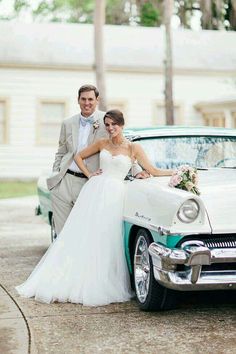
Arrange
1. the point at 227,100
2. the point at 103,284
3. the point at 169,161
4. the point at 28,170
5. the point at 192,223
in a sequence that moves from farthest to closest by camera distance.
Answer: the point at 28,170 < the point at 227,100 < the point at 169,161 < the point at 103,284 < the point at 192,223

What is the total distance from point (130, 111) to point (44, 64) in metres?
3.40

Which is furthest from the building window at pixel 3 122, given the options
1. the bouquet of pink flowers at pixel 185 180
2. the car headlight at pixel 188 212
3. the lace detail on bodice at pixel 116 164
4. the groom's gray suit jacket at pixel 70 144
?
the car headlight at pixel 188 212

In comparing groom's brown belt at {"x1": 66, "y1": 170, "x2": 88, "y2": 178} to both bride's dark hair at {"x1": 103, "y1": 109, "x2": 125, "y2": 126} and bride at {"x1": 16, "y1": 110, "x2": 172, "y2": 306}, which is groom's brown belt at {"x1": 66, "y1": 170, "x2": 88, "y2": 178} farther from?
bride's dark hair at {"x1": 103, "y1": 109, "x2": 125, "y2": 126}

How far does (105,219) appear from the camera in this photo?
283 inches

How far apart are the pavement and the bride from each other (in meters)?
0.14

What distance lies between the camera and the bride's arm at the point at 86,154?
752cm

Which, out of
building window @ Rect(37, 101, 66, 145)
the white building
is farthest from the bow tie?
building window @ Rect(37, 101, 66, 145)

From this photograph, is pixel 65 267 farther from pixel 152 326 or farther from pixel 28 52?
pixel 28 52

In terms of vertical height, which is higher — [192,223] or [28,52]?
[28,52]

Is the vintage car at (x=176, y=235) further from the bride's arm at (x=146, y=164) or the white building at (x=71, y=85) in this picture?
the white building at (x=71, y=85)

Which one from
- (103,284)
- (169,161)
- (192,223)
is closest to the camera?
(192,223)

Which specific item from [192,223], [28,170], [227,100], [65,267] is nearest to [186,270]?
[192,223]

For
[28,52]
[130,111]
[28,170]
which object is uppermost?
[28,52]

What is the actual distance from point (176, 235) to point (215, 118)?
21805mm
